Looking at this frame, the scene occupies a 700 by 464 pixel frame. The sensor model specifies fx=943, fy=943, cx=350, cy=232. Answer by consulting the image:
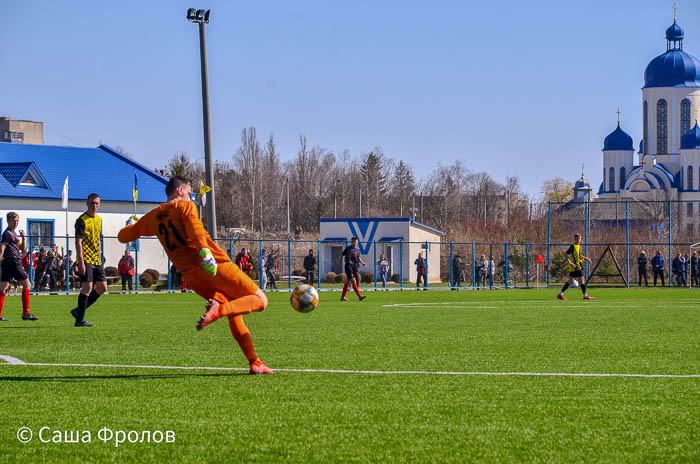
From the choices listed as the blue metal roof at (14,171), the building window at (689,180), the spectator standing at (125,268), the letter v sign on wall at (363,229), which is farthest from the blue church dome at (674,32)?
the spectator standing at (125,268)

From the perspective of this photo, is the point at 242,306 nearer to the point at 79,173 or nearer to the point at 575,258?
the point at 575,258

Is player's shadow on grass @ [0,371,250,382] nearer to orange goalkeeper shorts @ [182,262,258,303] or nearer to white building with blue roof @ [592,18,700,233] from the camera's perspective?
orange goalkeeper shorts @ [182,262,258,303]

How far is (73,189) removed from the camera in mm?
51500

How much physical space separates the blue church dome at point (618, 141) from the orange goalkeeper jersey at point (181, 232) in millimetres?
128142

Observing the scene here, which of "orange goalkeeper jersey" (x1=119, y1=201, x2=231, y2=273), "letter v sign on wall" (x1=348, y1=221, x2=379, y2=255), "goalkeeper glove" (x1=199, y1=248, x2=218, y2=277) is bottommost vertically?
"goalkeeper glove" (x1=199, y1=248, x2=218, y2=277)

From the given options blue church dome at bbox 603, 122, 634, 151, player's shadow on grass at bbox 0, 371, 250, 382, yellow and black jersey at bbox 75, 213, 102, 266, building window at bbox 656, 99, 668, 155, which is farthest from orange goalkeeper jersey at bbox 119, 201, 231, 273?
blue church dome at bbox 603, 122, 634, 151

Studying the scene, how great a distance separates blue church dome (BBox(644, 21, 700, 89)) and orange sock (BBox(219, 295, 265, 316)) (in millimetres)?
122403

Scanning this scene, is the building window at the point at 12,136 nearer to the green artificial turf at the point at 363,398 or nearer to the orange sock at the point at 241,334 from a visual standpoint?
the green artificial turf at the point at 363,398

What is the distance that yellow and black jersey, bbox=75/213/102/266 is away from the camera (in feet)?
46.8

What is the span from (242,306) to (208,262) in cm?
55

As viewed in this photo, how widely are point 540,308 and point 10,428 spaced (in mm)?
→ 16851

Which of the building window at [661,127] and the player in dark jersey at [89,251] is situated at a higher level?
the building window at [661,127]

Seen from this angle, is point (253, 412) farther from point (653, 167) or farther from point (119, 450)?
point (653, 167)

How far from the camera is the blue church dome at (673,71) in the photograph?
12212 cm
